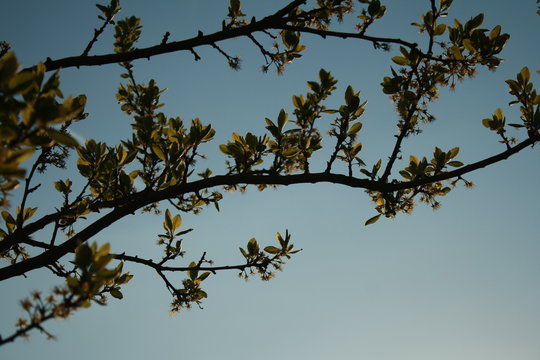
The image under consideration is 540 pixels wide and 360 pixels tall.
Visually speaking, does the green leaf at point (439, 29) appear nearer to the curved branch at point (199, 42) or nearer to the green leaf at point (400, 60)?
the green leaf at point (400, 60)

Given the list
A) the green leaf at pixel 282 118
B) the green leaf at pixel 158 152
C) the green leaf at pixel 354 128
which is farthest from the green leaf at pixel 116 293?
the green leaf at pixel 354 128

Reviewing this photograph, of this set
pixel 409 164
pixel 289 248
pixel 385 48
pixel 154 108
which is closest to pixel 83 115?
pixel 154 108

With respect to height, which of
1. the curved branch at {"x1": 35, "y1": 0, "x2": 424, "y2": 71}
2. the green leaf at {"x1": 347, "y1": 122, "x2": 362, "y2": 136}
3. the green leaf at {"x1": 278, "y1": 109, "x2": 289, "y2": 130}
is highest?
the curved branch at {"x1": 35, "y1": 0, "x2": 424, "y2": 71}

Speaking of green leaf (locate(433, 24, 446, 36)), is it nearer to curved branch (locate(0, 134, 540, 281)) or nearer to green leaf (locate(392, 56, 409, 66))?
green leaf (locate(392, 56, 409, 66))

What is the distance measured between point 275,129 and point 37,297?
246 centimetres

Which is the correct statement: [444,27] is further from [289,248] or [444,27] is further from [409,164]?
[289,248]

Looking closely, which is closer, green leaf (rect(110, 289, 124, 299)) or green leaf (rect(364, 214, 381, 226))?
green leaf (rect(110, 289, 124, 299))

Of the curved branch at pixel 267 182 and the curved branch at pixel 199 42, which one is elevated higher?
the curved branch at pixel 199 42

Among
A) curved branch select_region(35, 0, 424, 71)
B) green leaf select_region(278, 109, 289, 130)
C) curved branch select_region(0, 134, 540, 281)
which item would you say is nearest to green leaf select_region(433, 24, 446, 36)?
curved branch select_region(35, 0, 424, 71)

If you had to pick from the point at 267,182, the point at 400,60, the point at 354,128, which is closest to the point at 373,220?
the point at 354,128

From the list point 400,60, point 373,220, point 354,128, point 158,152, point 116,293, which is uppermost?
point 400,60

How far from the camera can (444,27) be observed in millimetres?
3699

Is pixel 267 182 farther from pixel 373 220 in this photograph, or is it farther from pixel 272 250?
pixel 373 220

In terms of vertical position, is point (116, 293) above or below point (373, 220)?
below
